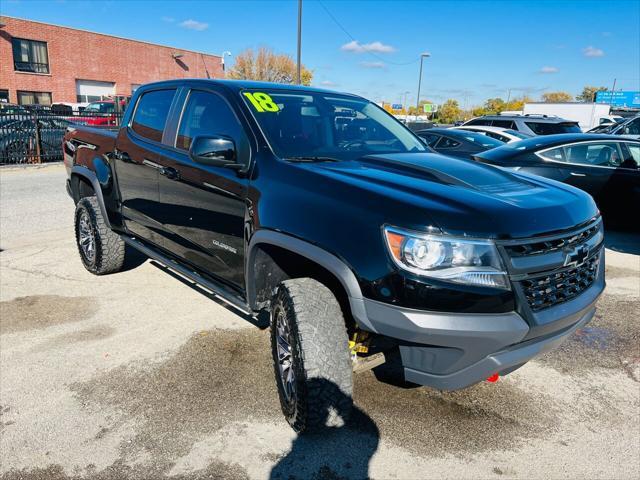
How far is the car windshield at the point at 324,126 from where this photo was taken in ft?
10.4

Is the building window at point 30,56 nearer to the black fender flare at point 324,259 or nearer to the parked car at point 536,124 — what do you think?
the parked car at point 536,124

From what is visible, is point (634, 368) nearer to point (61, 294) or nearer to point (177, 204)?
point (177, 204)

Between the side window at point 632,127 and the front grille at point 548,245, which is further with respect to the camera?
the side window at point 632,127

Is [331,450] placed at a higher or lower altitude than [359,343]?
lower

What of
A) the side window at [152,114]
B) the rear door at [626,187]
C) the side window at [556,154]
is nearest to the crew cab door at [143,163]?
the side window at [152,114]

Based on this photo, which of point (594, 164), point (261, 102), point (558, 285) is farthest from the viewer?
point (594, 164)

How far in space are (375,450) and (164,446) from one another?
3.61 ft

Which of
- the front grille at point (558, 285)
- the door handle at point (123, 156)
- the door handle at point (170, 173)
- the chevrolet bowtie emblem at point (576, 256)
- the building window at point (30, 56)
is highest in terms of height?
the building window at point (30, 56)

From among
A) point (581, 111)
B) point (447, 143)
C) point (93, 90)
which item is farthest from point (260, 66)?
point (447, 143)

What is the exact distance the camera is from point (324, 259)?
2.44 metres

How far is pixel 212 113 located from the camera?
3457 millimetres

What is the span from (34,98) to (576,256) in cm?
4221

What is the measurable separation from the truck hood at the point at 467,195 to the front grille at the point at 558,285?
220 millimetres

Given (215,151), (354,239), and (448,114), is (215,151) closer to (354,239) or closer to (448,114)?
(354,239)
